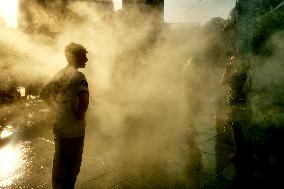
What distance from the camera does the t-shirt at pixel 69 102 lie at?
10.8 ft

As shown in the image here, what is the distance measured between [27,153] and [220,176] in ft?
12.3

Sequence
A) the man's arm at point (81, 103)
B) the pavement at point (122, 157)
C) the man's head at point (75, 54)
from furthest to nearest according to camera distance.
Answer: the pavement at point (122, 157), the man's head at point (75, 54), the man's arm at point (81, 103)

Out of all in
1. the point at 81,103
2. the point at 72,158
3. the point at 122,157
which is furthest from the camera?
the point at 122,157

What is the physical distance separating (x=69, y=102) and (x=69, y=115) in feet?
0.47

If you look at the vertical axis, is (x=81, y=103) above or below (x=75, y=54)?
below

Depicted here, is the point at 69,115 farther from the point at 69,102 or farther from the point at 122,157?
the point at 122,157

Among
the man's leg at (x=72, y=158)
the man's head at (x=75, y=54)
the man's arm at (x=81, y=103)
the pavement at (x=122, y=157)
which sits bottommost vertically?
the pavement at (x=122, y=157)

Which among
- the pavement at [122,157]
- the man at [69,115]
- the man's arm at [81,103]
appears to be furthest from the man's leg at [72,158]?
the pavement at [122,157]

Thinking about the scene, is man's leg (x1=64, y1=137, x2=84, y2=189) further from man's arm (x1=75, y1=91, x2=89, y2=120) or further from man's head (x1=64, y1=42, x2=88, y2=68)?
man's head (x1=64, y1=42, x2=88, y2=68)

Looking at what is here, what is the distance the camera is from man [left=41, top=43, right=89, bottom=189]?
10.9 ft

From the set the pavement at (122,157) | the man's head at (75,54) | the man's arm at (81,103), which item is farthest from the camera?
the pavement at (122,157)

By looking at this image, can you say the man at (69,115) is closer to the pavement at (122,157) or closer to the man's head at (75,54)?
the man's head at (75,54)

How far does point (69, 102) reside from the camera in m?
3.33

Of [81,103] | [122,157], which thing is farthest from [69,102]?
[122,157]
